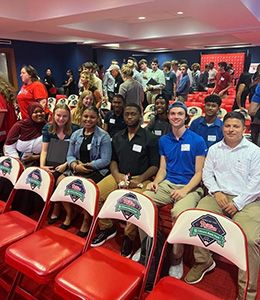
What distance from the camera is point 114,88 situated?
237 inches

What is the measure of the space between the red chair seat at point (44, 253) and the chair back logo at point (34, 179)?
0.39 metres

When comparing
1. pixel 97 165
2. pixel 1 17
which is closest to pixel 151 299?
pixel 97 165

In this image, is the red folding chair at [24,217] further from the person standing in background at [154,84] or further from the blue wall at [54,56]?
the blue wall at [54,56]

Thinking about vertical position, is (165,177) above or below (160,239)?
above

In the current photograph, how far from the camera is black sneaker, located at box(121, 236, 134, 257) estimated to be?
86.3 inches

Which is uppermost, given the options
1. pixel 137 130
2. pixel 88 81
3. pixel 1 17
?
pixel 1 17

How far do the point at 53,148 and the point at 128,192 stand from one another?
1.47 meters

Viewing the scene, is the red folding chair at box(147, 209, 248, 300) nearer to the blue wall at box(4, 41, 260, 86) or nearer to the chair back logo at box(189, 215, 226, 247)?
the chair back logo at box(189, 215, 226, 247)

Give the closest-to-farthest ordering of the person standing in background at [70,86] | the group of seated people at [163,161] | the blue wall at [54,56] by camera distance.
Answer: the group of seated people at [163,161]
the person standing in background at [70,86]
the blue wall at [54,56]

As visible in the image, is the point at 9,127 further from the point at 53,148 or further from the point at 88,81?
the point at 88,81

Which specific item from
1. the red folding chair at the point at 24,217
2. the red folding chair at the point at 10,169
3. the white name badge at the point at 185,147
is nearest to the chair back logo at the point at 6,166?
the red folding chair at the point at 10,169

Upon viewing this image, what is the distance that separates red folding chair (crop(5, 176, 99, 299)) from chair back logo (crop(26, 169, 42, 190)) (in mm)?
198

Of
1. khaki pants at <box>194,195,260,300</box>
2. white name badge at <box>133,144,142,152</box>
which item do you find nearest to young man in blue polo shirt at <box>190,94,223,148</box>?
white name badge at <box>133,144,142,152</box>

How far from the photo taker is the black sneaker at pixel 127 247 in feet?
7.19
